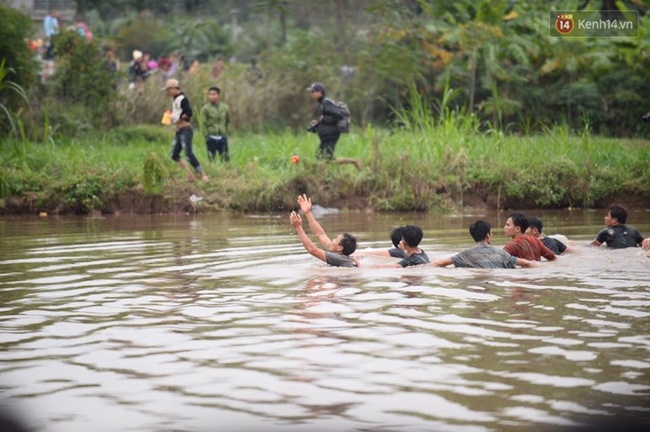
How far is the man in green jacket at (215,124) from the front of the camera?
22781mm

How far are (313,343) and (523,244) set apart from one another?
524 cm

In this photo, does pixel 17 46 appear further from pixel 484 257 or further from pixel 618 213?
pixel 484 257

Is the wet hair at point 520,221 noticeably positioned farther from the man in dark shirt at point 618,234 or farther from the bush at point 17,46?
the bush at point 17,46

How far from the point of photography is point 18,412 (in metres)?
7.19

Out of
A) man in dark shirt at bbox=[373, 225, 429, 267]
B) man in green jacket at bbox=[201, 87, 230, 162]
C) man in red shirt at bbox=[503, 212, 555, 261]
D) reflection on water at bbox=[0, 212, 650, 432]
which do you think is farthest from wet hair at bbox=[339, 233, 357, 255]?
man in green jacket at bbox=[201, 87, 230, 162]

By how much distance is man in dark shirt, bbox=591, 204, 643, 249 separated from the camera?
14836 mm

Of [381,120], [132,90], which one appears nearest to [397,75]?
[381,120]

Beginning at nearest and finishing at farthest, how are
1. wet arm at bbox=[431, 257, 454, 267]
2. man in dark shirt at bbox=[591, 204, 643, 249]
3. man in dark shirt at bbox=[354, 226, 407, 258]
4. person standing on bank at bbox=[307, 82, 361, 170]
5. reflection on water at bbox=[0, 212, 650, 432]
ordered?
1. reflection on water at bbox=[0, 212, 650, 432]
2. wet arm at bbox=[431, 257, 454, 267]
3. man in dark shirt at bbox=[354, 226, 407, 258]
4. man in dark shirt at bbox=[591, 204, 643, 249]
5. person standing on bank at bbox=[307, 82, 361, 170]

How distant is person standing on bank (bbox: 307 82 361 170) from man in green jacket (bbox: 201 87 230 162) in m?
1.86

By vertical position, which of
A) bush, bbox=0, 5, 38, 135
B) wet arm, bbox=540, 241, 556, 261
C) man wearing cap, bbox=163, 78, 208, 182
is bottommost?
wet arm, bbox=540, 241, 556, 261

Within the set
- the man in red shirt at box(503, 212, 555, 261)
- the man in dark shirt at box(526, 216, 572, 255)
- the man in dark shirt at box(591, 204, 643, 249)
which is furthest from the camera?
the man in dark shirt at box(591, 204, 643, 249)

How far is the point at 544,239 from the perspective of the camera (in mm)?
14742

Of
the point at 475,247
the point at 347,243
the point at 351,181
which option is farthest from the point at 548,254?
the point at 351,181

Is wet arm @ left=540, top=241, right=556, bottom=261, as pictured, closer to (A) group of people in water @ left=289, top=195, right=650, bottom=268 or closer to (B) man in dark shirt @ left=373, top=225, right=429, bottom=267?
(A) group of people in water @ left=289, top=195, right=650, bottom=268
